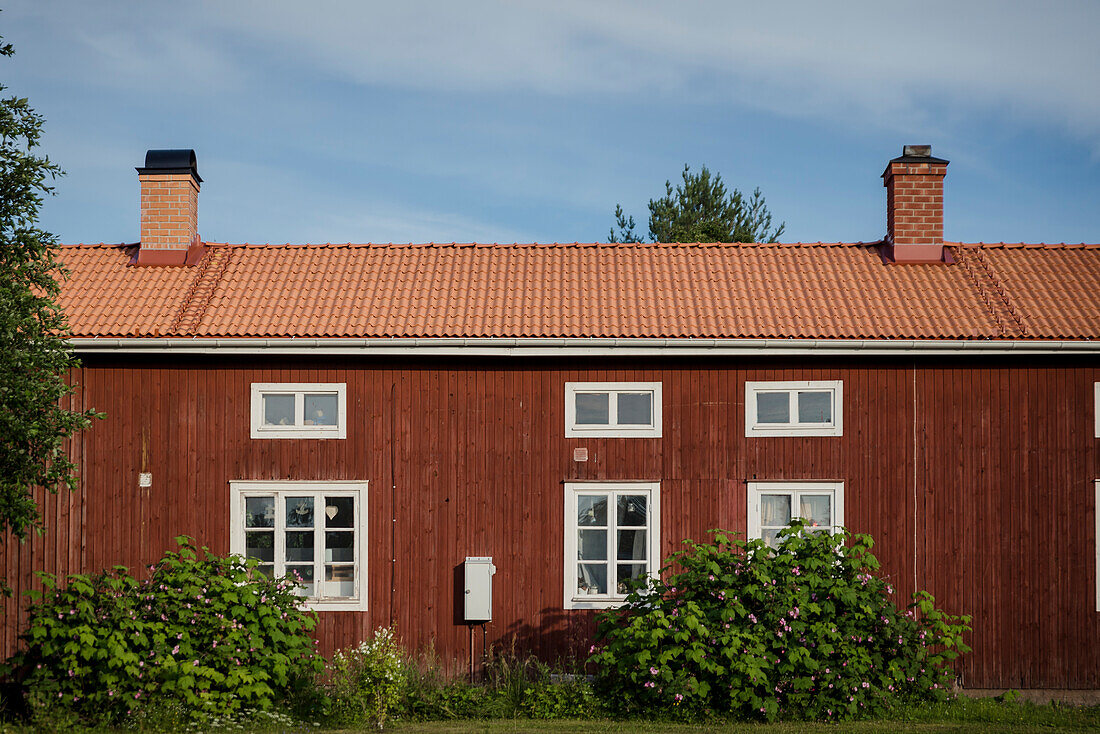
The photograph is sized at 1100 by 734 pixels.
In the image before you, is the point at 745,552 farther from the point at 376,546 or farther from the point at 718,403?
the point at 376,546

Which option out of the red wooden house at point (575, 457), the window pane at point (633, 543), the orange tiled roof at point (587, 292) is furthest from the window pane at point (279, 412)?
the window pane at point (633, 543)

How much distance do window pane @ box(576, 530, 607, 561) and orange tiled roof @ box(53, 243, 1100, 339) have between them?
2.36 metres

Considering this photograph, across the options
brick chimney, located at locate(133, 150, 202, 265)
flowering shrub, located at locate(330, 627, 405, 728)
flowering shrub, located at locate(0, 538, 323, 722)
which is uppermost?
brick chimney, located at locate(133, 150, 202, 265)

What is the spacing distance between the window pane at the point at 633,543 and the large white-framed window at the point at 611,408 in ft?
3.94

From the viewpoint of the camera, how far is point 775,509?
36.7ft

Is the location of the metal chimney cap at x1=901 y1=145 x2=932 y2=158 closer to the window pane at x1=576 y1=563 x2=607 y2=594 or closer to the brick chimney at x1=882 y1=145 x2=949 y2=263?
the brick chimney at x1=882 y1=145 x2=949 y2=263

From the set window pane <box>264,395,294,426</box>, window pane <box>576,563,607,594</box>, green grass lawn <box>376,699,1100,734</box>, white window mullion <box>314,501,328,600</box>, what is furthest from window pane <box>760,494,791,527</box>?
window pane <box>264,395,294,426</box>

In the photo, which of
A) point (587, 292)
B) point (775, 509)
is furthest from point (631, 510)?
point (587, 292)

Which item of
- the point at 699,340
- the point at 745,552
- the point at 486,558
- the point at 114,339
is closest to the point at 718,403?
the point at 699,340

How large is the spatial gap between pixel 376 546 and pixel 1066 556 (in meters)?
8.09

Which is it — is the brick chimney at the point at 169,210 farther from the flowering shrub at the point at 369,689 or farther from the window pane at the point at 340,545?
the flowering shrub at the point at 369,689

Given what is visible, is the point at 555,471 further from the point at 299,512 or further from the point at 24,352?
the point at 24,352

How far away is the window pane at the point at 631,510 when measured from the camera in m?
11.2

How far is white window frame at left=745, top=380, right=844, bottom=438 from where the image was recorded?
36.7ft
